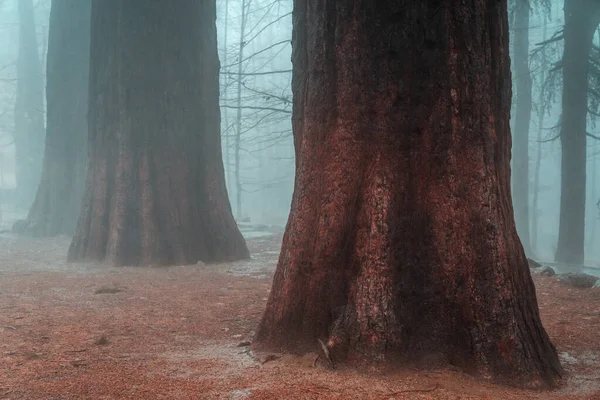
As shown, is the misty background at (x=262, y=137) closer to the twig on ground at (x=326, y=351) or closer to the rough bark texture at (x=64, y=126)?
the rough bark texture at (x=64, y=126)

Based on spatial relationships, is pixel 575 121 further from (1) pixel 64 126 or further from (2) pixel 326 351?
(2) pixel 326 351

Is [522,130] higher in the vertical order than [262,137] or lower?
lower

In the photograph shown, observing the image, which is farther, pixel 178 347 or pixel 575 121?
pixel 575 121

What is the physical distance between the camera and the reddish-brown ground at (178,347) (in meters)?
3.06

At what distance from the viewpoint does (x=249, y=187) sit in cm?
5775

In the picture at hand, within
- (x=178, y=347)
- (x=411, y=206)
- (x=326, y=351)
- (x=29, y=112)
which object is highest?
(x=29, y=112)

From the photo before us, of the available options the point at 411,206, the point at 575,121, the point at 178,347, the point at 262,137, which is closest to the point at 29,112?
the point at 262,137

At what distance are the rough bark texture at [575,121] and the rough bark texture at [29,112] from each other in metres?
21.9

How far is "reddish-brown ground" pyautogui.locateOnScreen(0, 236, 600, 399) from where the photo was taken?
3.06 meters

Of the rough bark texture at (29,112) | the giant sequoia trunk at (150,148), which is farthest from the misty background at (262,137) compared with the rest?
the giant sequoia trunk at (150,148)

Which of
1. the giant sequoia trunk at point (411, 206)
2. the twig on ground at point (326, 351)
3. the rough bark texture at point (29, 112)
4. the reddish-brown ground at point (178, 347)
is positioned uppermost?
the rough bark texture at point (29, 112)

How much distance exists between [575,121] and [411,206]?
11935 mm

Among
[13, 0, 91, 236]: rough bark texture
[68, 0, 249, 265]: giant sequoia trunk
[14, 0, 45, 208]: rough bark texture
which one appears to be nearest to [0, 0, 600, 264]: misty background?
[14, 0, 45, 208]: rough bark texture

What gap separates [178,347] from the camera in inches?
159
